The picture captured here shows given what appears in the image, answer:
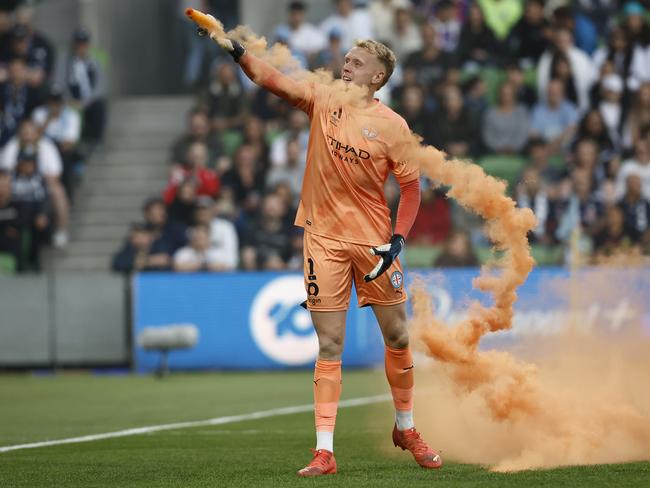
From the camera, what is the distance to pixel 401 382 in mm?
8195

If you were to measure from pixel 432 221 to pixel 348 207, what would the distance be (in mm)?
10677

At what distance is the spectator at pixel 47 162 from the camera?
21078mm

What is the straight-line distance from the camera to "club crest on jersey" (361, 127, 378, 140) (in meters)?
7.87

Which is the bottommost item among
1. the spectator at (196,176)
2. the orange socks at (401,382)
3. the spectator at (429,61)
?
the orange socks at (401,382)

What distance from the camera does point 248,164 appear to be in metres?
20.2

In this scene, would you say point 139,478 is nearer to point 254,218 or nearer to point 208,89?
point 254,218

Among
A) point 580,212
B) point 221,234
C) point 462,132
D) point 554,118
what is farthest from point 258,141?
point 580,212

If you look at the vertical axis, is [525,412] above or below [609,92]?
below

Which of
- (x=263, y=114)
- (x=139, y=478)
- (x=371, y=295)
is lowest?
(x=139, y=478)

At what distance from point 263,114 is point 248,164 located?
54.8 inches

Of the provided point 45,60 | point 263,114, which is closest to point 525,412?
point 263,114

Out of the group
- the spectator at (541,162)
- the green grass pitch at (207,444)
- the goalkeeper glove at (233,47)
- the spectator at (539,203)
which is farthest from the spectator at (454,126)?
the goalkeeper glove at (233,47)

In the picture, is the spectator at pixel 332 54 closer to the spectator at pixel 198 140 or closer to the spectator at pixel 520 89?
the spectator at pixel 198 140

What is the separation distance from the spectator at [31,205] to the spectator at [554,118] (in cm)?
767
